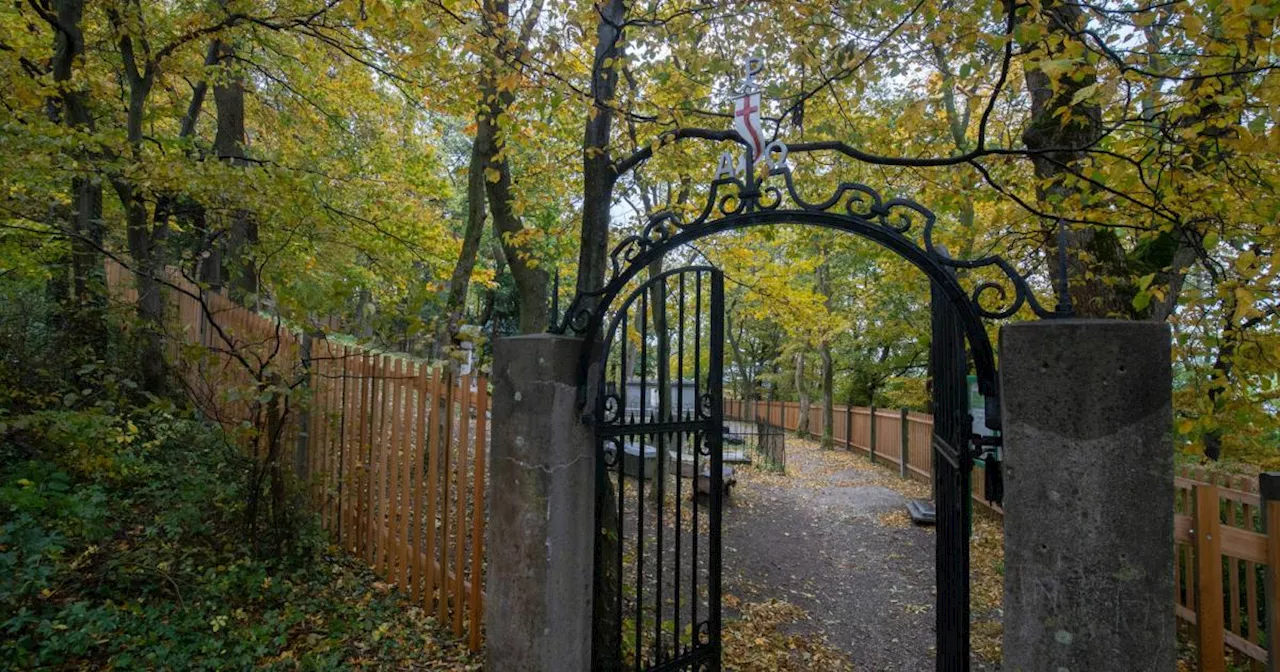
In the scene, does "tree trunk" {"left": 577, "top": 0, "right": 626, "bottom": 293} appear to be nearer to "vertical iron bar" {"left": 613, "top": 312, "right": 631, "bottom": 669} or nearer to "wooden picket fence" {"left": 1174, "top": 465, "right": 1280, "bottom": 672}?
"vertical iron bar" {"left": 613, "top": 312, "right": 631, "bottom": 669}

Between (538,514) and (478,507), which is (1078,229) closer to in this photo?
(538,514)

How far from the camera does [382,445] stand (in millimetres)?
4617

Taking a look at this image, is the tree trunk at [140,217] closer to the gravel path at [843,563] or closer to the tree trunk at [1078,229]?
the gravel path at [843,563]

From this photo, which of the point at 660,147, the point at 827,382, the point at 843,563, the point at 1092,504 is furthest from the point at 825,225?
the point at 827,382

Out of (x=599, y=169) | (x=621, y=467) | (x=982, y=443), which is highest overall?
(x=599, y=169)

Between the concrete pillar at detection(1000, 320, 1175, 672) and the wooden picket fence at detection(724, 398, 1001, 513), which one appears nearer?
the concrete pillar at detection(1000, 320, 1175, 672)

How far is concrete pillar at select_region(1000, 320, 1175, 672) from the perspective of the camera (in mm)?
2008

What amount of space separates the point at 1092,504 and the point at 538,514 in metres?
2.23

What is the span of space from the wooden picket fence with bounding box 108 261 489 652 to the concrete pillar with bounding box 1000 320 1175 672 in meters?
2.92

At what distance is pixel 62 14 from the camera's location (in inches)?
233

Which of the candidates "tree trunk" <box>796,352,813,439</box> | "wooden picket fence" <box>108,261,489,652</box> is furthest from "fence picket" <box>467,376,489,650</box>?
"tree trunk" <box>796,352,813,439</box>

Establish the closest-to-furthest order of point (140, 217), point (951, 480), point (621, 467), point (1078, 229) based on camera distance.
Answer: point (951, 480) → point (621, 467) → point (1078, 229) → point (140, 217)

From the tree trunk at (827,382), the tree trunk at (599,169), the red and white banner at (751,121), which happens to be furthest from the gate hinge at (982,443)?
the tree trunk at (827,382)

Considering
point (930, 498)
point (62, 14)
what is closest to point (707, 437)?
point (62, 14)
